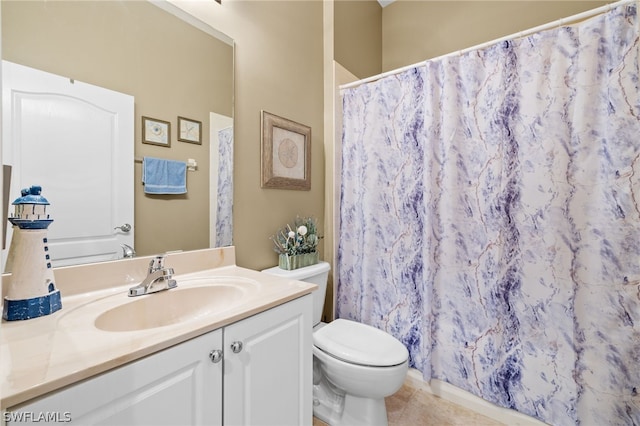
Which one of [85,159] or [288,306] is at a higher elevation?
[85,159]

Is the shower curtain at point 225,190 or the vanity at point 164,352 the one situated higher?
the shower curtain at point 225,190

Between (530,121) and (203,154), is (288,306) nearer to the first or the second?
(203,154)

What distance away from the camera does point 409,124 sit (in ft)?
5.64

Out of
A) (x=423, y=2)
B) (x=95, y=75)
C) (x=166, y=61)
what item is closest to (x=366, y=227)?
(x=166, y=61)

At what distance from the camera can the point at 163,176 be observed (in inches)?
47.3

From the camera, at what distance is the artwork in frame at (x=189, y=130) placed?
1.25 metres

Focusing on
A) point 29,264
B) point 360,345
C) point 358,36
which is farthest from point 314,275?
point 358,36

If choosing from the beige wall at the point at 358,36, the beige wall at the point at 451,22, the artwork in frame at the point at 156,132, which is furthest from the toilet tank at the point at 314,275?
the beige wall at the point at 451,22

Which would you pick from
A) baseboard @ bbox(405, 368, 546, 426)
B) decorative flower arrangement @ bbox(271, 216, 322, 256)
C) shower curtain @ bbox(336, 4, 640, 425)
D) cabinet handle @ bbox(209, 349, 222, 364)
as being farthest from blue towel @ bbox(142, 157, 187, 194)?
baseboard @ bbox(405, 368, 546, 426)

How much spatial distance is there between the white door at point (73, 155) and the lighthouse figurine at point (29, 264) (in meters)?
0.12

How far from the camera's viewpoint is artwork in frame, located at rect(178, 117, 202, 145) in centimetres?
125

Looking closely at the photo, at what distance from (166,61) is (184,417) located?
1.27 meters

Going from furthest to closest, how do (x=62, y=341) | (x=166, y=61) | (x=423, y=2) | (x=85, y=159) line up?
(x=423, y=2)
(x=166, y=61)
(x=85, y=159)
(x=62, y=341)

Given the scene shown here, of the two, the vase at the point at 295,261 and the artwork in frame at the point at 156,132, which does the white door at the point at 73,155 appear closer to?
the artwork in frame at the point at 156,132
